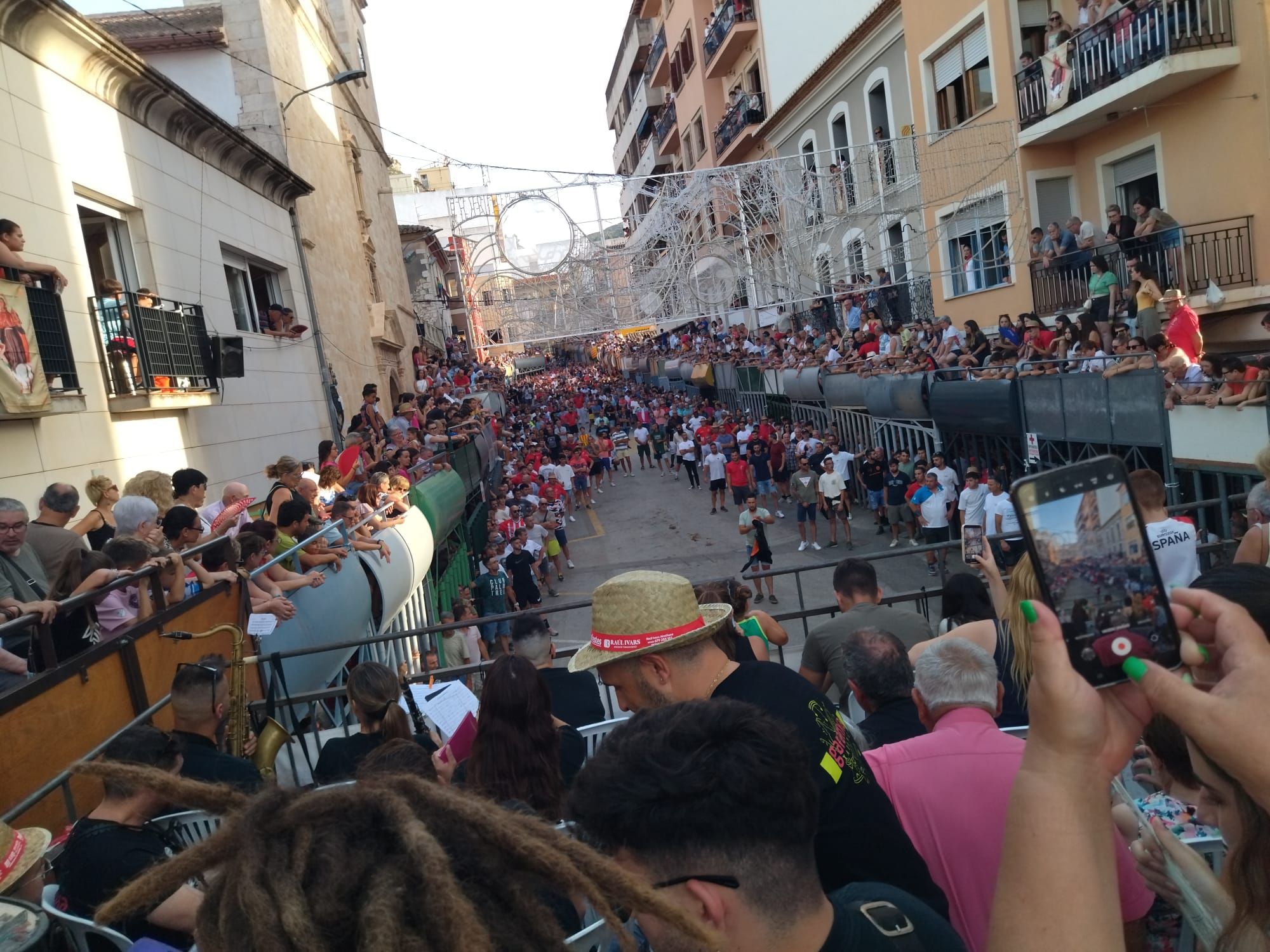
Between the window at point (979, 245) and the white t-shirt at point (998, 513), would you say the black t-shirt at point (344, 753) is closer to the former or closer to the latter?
the white t-shirt at point (998, 513)

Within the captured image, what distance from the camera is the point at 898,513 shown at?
17812 mm

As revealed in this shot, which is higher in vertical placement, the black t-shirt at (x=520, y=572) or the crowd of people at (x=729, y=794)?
the crowd of people at (x=729, y=794)

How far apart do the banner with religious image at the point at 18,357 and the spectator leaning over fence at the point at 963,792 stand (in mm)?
7360

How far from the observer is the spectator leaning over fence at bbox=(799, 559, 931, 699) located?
5.07 metres

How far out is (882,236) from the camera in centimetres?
2495

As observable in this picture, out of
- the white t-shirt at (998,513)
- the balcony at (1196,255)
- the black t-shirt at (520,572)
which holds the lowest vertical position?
the black t-shirt at (520,572)

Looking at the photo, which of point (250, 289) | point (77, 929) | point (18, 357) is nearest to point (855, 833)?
point (77, 929)

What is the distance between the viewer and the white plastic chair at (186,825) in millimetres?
3365

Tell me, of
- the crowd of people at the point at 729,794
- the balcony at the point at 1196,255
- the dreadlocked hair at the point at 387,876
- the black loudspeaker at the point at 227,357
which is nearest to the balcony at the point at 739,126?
the balcony at the point at 1196,255

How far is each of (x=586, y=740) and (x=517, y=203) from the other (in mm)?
14510

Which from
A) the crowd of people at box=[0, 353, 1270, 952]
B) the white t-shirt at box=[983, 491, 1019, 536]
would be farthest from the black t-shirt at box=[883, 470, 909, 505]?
the crowd of people at box=[0, 353, 1270, 952]

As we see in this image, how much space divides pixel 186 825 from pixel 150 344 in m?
7.89

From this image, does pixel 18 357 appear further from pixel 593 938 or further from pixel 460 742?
pixel 593 938

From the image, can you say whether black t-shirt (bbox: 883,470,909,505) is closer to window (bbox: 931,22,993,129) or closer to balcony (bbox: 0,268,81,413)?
window (bbox: 931,22,993,129)
